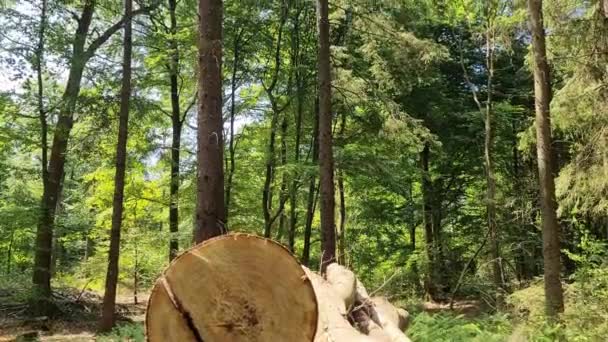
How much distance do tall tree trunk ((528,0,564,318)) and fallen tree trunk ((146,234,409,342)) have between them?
6.57 meters

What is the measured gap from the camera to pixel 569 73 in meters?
11.9

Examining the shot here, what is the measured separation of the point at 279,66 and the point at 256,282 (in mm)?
13434

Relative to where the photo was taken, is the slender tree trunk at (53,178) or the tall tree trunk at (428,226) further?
the tall tree trunk at (428,226)

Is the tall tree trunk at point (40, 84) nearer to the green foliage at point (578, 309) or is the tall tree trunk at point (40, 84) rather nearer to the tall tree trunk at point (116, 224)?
the tall tree trunk at point (116, 224)

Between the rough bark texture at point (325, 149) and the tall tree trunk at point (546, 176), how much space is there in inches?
139

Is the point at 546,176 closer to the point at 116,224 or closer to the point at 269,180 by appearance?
the point at 116,224

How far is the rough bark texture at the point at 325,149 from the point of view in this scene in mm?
9250

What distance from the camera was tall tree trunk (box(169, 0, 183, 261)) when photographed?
14.1 m

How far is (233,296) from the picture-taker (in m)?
2.96

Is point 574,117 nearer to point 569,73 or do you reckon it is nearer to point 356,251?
point 569,73

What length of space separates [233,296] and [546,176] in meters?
7.16

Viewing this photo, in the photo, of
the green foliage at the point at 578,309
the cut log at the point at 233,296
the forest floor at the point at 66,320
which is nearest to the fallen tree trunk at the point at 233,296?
the cut log at the point at 233,296

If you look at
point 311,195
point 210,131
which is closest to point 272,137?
point 311,195

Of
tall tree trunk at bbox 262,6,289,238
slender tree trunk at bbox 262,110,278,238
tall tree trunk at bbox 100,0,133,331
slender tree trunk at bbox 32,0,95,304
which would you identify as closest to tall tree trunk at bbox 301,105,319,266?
tall tree trunk at bbox 262,6,289,238
